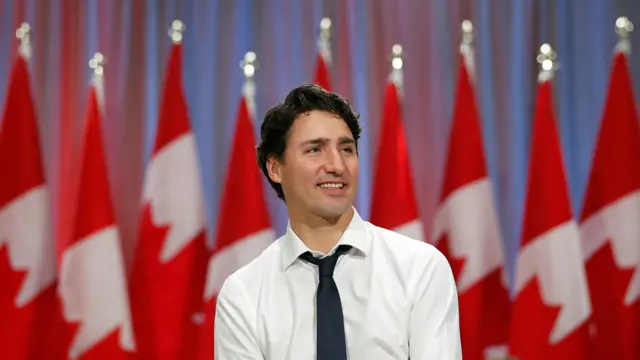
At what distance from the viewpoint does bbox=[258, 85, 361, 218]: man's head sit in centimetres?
187

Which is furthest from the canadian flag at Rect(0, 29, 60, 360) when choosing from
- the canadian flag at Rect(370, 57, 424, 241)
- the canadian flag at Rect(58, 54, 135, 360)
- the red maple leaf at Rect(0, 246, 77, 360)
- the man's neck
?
the man's neck

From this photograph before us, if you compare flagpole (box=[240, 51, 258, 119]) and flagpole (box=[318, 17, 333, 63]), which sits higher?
flagpole (box=[318, 17, 333, 63])

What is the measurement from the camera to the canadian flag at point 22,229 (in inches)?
156

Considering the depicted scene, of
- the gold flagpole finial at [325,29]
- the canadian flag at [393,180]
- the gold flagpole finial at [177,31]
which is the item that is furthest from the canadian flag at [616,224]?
the gold flagpole finial at [177,31]

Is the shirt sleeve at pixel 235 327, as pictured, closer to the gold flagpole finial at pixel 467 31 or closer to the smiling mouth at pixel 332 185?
the smiling mouth at pixel 332 185

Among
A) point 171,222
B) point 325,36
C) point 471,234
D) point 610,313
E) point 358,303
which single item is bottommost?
point 610,313

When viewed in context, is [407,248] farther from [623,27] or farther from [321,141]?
[623,27]

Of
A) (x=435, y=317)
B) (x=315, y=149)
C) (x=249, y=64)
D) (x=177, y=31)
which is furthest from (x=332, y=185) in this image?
(x=177, y=31)

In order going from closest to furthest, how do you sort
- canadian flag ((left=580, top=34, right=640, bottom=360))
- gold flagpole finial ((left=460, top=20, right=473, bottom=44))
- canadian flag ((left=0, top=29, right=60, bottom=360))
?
canadian flag ((left=580, top=34, right=640, bottom=360)) < canadian flag ((left=0, top=29, right=60, bottom=360)) < gold flagpole finial ((left=460, top=20, right=473, bottom=44))

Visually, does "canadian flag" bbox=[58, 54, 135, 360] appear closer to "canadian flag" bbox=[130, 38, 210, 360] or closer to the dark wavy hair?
"canadian flag" bbox=[130, 38, 210, 360]

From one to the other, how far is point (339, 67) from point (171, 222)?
1263 mm

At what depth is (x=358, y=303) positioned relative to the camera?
1.85 metres

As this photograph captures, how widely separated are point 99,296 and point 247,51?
5.16ft

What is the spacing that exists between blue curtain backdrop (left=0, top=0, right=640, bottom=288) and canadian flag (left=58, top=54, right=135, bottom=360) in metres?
0.33
